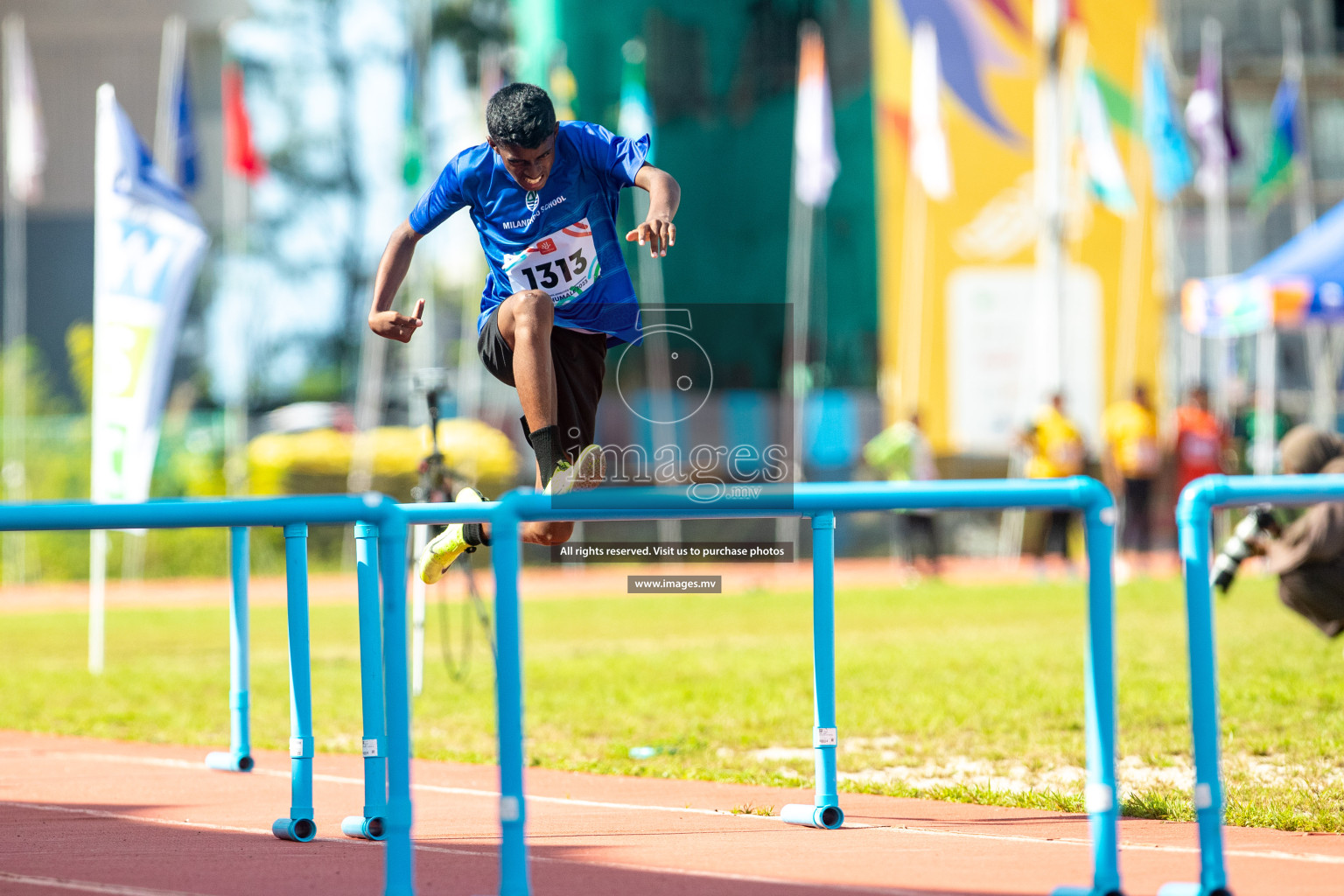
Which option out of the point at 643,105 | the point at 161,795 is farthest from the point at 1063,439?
the point at 161,795

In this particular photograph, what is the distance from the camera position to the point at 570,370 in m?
5.60

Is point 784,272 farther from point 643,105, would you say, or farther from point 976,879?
point 976,879

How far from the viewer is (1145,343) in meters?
27.4

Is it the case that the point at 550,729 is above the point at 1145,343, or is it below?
below

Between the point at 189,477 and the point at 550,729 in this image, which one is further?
the point at 189,477

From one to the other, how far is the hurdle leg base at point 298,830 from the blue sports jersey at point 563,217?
6.22ft

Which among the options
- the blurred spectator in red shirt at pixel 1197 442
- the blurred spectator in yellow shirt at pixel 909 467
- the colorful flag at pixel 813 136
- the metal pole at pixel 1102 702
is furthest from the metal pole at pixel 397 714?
the colorful flag at pixel 813 136

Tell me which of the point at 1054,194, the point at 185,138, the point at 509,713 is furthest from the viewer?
the point at 185,138

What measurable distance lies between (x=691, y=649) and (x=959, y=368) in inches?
594

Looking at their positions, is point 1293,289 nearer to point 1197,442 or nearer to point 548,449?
point 1197,442

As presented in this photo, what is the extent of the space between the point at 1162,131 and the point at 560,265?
2043 cm

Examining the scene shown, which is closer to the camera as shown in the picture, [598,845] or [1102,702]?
[1102,702]

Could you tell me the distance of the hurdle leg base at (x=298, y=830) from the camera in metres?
5.20

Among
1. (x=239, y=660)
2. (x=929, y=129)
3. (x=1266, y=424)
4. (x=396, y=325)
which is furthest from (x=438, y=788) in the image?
(x=929, y=129)
